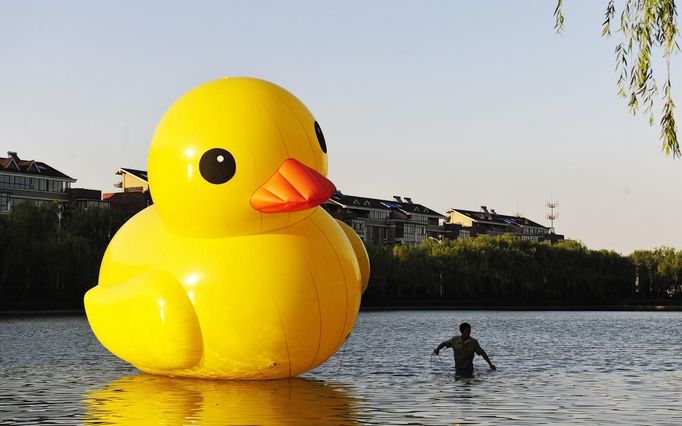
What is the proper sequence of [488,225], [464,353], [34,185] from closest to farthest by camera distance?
1. [464,353]
2. [34,185]
3. [488,225]

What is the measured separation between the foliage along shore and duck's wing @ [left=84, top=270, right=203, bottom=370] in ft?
149

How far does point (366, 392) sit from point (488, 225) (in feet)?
495

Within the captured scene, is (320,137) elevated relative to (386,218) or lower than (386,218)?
lower

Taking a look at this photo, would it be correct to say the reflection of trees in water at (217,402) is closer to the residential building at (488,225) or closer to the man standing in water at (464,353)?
the man standing in water at (464,353)

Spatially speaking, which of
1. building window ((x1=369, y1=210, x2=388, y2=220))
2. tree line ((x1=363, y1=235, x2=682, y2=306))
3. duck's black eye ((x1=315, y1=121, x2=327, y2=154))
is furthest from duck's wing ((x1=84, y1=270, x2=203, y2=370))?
building window ((x1=369, y1=210, x2=388, y2=220))

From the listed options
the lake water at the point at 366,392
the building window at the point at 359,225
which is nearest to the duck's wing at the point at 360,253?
the lake water at the point at 366,392

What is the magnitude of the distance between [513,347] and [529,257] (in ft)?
217

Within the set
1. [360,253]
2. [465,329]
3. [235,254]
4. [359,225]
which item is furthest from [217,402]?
[359,225]

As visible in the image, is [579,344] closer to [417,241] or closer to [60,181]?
[60,181]

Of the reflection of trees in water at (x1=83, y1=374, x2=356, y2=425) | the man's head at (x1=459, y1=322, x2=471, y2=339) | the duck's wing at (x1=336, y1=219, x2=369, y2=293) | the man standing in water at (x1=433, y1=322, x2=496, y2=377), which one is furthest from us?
the man standing in water at (x1=433, y1=322, x2=496, y2=377)

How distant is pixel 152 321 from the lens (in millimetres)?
13594

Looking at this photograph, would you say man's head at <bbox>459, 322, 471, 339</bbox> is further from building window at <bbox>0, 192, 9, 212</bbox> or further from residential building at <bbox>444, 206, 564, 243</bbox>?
residential building at <bbox>444, 206, 564, 243</bbox>

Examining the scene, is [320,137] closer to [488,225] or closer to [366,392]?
[366,392]

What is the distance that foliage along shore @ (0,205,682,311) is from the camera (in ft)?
194
